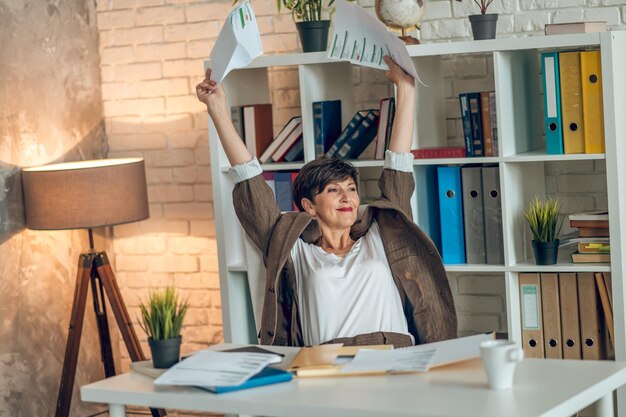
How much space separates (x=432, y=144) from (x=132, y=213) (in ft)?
4.10

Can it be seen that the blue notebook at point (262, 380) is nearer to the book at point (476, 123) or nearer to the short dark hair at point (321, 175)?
the short dark hair at point (321, 175)

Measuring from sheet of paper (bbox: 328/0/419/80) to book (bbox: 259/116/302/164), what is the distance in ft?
1.78

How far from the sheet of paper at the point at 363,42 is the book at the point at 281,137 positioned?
1.78 ft

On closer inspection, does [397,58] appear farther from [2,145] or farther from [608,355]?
[2,145]

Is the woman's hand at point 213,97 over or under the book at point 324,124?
over

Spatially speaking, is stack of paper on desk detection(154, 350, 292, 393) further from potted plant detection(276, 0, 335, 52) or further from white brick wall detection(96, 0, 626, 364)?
white brick wall detection(96, 0, 626, 364)

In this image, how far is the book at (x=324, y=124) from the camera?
382 centimetres

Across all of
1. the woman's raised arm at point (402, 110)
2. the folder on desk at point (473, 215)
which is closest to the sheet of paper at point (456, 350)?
the woman's raised arm at point (402, 110)

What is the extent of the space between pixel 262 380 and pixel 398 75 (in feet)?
4.90

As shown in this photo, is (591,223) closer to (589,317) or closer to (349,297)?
(589,317)

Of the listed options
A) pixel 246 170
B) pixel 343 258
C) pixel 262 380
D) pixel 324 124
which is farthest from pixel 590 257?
pixel 262 380

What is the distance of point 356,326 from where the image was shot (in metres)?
3.19

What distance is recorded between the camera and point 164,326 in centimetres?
248

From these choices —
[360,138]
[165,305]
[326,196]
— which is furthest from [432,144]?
[165,305]
